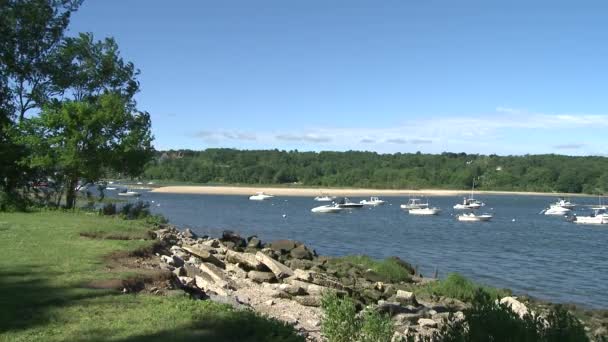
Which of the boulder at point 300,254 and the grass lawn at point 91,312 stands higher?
the grass lawn at point 91,312

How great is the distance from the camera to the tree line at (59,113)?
27.4m

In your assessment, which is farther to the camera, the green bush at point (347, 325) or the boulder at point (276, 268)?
the boulder at point (276, 268)

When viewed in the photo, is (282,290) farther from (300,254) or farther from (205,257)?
(300,254)

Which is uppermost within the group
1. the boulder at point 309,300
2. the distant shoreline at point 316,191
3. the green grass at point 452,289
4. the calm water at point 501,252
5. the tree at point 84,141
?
the tree at point 84,141

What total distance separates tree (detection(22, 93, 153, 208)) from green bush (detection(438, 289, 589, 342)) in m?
23.7

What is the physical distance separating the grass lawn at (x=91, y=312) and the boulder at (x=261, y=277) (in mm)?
4663

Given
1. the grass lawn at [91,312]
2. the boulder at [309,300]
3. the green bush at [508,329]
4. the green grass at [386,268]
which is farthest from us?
the green grass at [386,268]

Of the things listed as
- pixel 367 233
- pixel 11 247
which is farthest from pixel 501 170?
pixel 11 247

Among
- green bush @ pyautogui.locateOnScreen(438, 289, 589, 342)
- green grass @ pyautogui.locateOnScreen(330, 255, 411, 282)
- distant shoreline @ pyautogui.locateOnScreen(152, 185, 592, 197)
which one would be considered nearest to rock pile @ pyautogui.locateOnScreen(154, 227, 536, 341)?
green grass @ pyautogui.locateOnScreen(330, 255, 411, 282)

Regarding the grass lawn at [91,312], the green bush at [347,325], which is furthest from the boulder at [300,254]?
the green bush at [347,325]

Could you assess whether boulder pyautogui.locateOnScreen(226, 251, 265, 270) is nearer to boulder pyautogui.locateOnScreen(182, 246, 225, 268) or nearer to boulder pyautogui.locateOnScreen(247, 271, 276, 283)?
boulder pyautogui.locateOnScreen(182, 246, 225, 268)

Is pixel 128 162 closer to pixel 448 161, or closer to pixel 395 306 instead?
pixel 395 306

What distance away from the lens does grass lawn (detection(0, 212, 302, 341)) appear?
25.4 ft

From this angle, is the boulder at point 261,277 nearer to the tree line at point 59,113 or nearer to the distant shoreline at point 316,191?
the tree line at point 59,113
